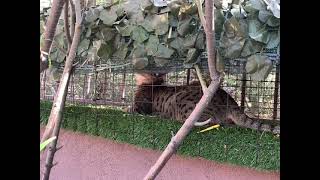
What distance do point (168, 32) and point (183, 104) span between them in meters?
0.53

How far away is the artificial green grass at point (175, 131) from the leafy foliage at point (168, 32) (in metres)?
0.29

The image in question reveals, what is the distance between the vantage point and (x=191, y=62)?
1668 mm

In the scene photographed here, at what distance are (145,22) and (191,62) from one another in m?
0.27

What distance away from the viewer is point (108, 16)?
184 centimetres

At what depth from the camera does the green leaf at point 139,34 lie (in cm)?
175

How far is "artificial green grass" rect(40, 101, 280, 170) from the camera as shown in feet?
5.42

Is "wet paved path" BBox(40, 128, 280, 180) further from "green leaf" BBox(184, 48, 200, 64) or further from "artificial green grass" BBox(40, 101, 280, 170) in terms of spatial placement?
"green leaf" BBox(184, 48, 200, 64)

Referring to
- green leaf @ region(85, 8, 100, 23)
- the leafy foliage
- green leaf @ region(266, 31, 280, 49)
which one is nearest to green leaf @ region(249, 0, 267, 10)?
the leafy foliage

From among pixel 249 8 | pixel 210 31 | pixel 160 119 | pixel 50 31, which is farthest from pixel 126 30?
pixel 50 31

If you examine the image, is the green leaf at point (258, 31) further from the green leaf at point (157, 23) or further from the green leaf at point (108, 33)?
the green leaf at point (108, 33)

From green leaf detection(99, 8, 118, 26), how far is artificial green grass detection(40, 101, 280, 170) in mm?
469

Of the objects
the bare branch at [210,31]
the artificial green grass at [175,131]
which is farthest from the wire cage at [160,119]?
the bare branch at [210,31]
